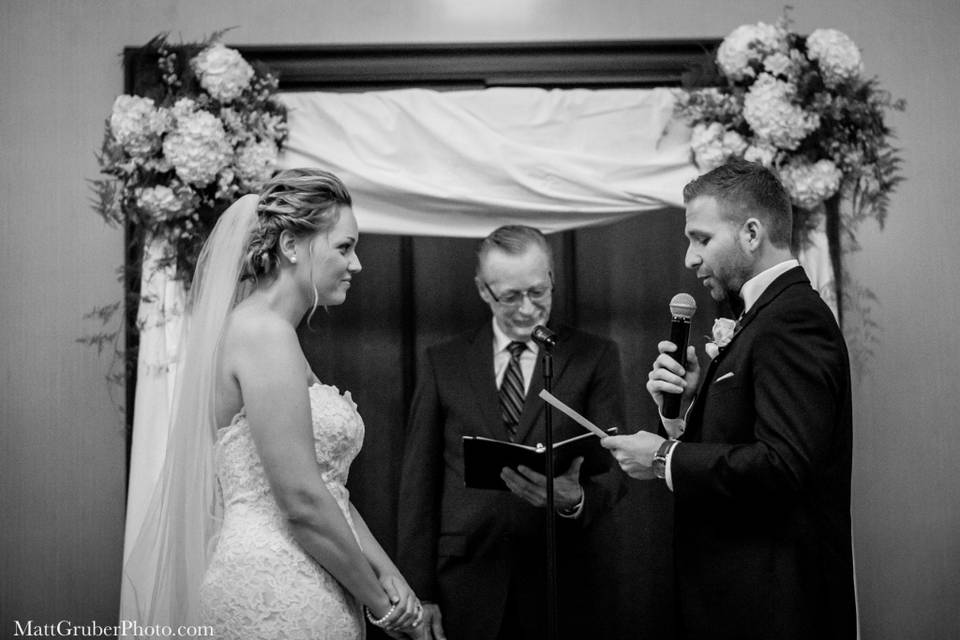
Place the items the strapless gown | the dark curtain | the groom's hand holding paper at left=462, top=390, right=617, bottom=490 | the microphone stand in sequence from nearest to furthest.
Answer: the strapless gown < the microphone stand < the groom's hand holding paper at left=462, top=390, right=617, bottom=490 < the dark curtain

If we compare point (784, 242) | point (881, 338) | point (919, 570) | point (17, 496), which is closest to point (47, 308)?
point (17, 496)

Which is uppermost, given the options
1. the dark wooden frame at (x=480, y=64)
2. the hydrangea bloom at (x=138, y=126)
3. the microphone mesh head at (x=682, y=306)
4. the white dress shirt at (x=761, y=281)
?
the dark wooden frame at (x=480, y=64)

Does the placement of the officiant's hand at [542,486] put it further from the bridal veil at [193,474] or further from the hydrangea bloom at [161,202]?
the hydrangea bloom at [161,202]

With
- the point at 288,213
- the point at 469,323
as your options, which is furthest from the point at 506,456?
the point at 469,323

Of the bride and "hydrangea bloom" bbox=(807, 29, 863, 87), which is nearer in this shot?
the bride

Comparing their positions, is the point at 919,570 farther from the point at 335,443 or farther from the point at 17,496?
the point at 17,496

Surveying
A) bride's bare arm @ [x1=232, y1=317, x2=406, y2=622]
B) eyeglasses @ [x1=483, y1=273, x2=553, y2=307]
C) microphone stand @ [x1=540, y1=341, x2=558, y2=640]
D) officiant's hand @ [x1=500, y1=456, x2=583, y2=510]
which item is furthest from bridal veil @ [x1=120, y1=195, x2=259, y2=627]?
eyeglasses @ [x1=483, y1=273, x2=553, y2=307]

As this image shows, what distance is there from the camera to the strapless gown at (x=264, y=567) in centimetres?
246

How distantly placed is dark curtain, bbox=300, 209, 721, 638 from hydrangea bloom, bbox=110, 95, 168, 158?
38.9 inches

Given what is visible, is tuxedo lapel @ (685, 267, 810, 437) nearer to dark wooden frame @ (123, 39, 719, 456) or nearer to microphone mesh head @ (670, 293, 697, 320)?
microphone mesh head @ (670, 293, 697, 320)

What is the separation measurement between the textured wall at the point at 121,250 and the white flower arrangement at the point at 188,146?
57 cm

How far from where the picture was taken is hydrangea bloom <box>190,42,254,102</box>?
3.65 metres

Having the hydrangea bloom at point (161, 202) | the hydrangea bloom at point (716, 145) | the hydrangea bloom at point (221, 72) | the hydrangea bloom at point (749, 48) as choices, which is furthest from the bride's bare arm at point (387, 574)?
the hydrangea bloom at point (749, 48)

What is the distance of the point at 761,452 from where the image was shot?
2451mm
